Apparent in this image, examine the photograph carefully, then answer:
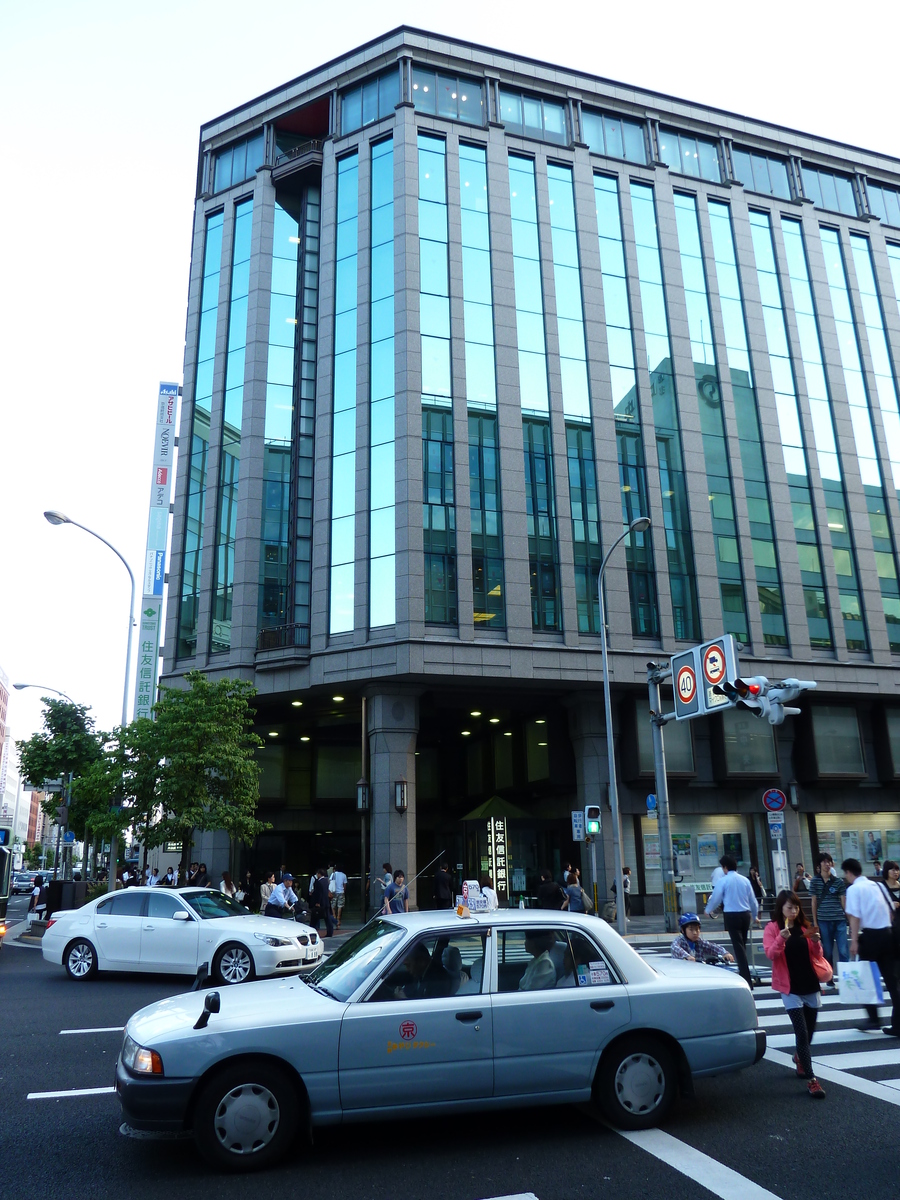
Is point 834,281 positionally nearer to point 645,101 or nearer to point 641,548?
point 645,101

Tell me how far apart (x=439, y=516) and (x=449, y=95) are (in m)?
17.1

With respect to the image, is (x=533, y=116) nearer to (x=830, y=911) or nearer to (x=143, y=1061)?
(x=830, y=911)

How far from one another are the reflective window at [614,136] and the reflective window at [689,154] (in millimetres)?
1033

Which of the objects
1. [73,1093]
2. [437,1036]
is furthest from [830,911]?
[73,1093]

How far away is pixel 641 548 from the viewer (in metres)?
31.1

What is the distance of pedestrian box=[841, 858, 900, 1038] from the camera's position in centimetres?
959

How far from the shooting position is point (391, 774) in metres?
27.5

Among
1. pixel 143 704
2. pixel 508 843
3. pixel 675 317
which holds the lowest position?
pixel 508 843

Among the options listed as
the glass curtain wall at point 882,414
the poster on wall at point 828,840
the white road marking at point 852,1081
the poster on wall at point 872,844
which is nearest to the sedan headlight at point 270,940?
the white road marking at point 852,1081

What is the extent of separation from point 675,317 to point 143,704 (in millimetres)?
24468

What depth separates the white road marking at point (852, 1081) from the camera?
23.9 feet

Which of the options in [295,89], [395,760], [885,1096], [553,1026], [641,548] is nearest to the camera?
[553,1026]

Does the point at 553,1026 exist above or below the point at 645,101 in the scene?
below

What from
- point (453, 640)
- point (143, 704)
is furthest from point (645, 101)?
point (143, 704)
